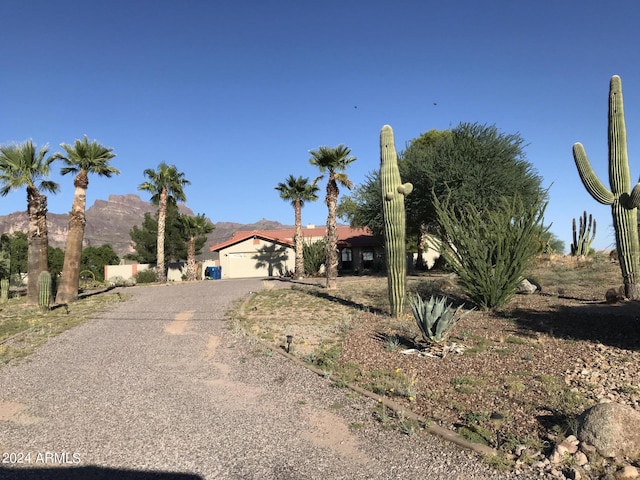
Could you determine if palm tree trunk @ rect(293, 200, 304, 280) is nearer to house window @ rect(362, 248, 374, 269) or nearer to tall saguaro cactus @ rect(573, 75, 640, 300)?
house window @ rect(362, 248, 374, 269)

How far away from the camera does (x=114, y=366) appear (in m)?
8.42

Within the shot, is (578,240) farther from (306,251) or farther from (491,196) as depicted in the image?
(306,251)

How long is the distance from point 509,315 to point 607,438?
786cm

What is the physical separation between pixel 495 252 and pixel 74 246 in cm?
1742

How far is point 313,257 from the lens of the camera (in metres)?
32.6

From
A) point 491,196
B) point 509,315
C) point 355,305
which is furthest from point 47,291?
point 491,196

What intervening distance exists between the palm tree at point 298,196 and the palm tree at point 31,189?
15.9 m

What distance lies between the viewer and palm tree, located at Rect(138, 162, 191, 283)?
30.5 m

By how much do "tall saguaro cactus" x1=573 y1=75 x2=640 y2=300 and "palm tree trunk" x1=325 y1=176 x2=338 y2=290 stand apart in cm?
1134

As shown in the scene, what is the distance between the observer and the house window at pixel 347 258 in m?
41.8

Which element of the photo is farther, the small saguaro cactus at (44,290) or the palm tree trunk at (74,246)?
the palm tree trunk at (74,246)

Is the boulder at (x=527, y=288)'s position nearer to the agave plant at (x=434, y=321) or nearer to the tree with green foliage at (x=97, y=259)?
the agave plant at (x=434, y=321)

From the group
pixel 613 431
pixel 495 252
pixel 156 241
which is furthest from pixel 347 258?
pixel 613 431

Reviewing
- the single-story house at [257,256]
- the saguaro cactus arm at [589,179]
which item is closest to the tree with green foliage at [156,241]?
the single-story house at [257,256]
